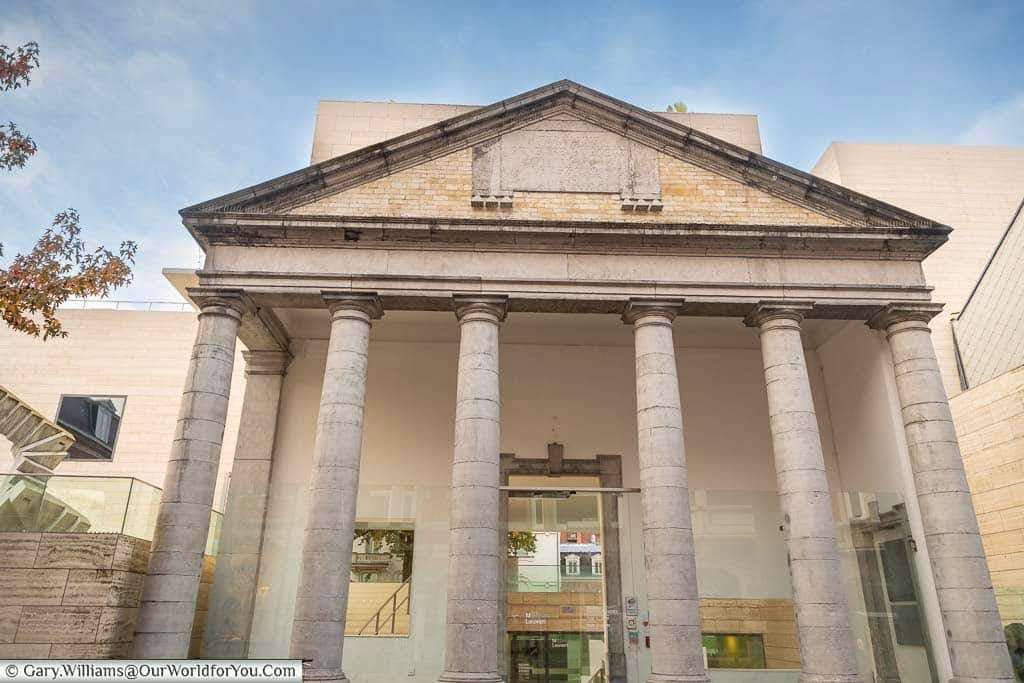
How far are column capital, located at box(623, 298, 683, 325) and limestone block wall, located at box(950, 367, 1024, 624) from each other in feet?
29.4

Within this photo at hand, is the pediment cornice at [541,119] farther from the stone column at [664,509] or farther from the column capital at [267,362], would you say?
the column capital at [267,362]

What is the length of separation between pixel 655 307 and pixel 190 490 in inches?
368

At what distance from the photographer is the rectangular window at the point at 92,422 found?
22.4 metres

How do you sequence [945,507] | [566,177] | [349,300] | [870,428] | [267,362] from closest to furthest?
[945,507]
[349,300]
[566,177]
[870,428]
[267,362]

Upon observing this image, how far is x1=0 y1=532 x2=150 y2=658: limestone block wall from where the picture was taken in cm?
1033

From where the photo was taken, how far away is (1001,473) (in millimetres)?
16391

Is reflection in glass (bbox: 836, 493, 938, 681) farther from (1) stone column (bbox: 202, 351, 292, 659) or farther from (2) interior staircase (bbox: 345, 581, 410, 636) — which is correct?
(1) stone column (bbox: 202, 351, 292, 659)

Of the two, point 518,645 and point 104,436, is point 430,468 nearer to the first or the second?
point 518,645

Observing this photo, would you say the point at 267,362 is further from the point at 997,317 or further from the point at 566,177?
the point at 997,317

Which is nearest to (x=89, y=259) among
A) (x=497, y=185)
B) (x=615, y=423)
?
(x=497, y=185)

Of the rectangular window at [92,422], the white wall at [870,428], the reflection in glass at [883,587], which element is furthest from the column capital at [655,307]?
the rectangular window at [92,422]

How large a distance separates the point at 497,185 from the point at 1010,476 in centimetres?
1388

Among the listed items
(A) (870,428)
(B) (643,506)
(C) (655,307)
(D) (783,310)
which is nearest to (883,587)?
(A) (870,428)

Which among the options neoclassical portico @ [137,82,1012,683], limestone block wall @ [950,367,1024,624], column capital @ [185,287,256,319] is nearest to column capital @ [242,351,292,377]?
neoclassical portico @ [137,82,1012,683]
